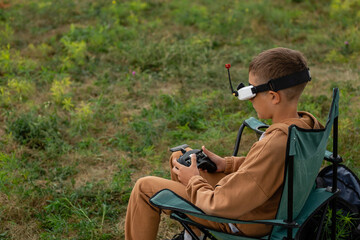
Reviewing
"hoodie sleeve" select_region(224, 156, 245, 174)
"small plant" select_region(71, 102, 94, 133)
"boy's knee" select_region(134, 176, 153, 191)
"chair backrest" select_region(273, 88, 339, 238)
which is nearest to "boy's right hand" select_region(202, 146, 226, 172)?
"hoodie sleeve" select_region(224, 156, 245, 174)

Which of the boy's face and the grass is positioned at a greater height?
the boy's face

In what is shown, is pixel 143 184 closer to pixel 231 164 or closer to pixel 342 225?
pixel 231 164

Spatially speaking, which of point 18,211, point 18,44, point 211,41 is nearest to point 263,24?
point 211,41

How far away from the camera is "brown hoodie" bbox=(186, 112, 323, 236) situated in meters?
1.95

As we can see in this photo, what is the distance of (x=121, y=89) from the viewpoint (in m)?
5.75

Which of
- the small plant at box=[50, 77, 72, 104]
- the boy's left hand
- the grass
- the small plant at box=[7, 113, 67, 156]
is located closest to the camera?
the boy's left hand

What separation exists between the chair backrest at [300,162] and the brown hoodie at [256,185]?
0.26ft

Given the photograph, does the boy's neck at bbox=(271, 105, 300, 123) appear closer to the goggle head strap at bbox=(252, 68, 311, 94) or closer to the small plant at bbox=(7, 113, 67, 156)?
the goggle head strap at bbox=(252, 68, 311, 94)

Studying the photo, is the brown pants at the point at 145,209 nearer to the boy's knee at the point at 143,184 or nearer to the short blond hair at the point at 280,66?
the boy's knee at the point at 143,184

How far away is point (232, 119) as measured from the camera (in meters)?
4.89

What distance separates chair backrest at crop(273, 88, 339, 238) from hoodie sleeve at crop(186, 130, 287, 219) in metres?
0.08

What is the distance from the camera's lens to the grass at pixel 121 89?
3.62 metres

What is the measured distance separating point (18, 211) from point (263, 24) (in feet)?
20.1

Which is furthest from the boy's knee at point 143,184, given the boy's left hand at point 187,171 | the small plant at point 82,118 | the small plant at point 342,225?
the small plant at point 82,118
